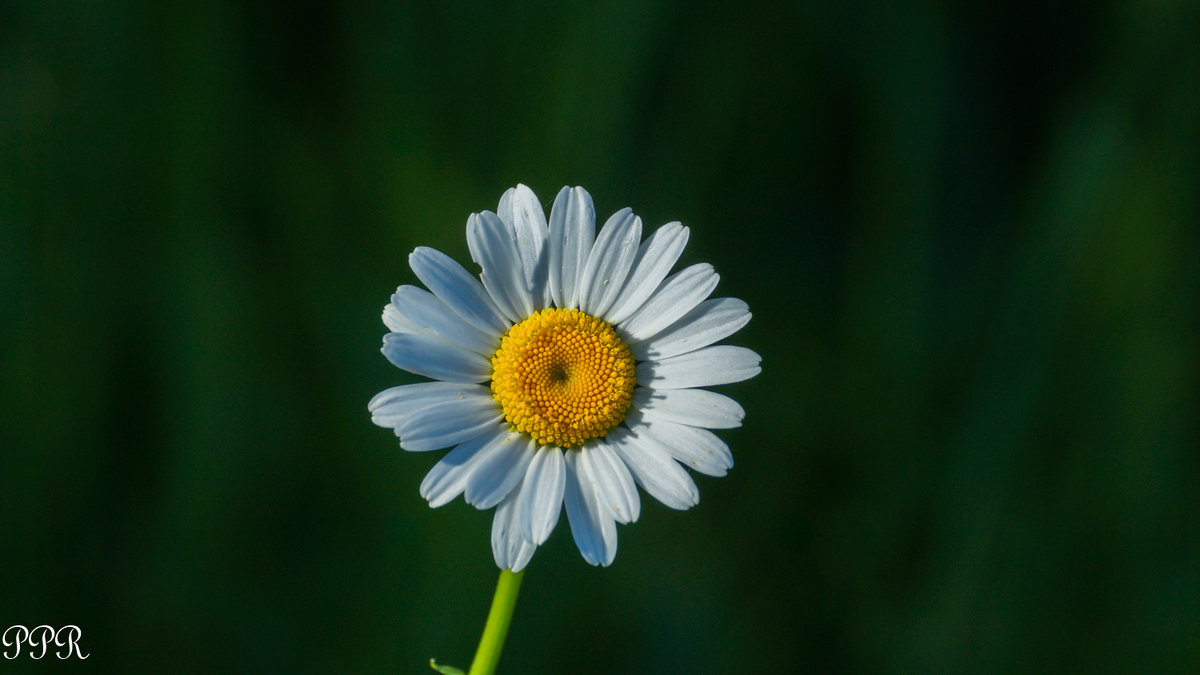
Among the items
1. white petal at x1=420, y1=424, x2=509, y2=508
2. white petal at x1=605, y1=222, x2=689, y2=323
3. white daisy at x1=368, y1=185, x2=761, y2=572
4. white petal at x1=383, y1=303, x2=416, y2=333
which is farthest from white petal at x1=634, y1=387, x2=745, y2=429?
white petal at x1=383, y1=303, x2=416, y2=333

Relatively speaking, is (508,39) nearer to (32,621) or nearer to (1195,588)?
(32,621)

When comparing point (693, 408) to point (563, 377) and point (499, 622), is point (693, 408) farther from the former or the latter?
point (499, 622)

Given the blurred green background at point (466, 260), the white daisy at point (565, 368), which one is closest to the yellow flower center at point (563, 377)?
the white daisy at point (565, 368)

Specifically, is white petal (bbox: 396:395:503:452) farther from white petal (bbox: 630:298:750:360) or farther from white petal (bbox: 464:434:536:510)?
white petal (bbox: 630:298:750:360)

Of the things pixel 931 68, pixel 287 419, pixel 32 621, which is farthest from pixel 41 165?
pixel 931 68

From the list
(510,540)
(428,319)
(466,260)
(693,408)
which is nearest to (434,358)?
(428,319)

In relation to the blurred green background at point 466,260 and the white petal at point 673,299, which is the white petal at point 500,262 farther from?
the blurred green background at point 466,260
